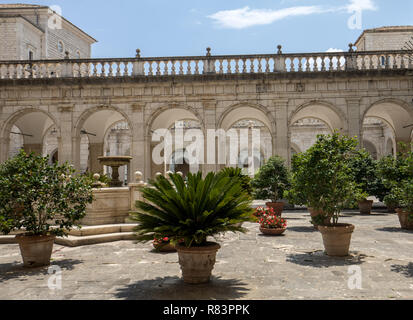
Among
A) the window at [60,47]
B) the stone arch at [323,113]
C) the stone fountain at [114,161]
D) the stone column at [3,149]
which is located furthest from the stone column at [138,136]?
the window at [60,47]

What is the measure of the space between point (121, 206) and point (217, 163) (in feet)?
24.9

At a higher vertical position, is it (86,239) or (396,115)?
(396,115)

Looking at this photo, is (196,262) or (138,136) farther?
(138,136)

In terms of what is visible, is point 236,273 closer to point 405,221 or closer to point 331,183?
point 331,183

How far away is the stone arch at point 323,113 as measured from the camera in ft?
58.1

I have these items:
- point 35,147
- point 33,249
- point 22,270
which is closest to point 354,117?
point 33,249

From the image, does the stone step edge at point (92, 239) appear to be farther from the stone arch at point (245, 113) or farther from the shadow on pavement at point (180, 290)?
the stone arch at point (245, 113)

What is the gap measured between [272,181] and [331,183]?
5896mm

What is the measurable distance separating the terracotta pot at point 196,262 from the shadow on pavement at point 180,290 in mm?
117

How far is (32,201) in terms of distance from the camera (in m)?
6.59

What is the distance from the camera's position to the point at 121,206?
10930mm

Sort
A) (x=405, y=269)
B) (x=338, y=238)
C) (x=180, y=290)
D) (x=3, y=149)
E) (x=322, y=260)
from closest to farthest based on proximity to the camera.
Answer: (x=180, y=290), (x=405, y=269), (x=322, y=260), (x=338, y=238), (x=3, y=149)

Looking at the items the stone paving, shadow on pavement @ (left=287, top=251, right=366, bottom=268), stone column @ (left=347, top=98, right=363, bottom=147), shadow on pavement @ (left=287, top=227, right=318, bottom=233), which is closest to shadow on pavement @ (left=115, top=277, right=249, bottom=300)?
the stone paving

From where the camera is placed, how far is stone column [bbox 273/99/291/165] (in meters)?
17.7
